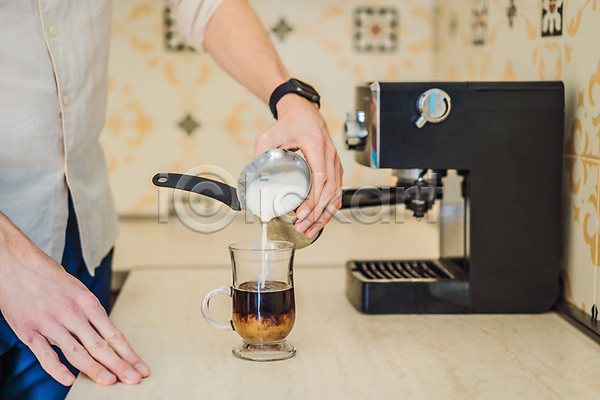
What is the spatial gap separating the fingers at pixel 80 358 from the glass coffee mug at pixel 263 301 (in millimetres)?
137

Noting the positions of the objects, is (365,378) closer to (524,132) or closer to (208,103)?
(524,132)

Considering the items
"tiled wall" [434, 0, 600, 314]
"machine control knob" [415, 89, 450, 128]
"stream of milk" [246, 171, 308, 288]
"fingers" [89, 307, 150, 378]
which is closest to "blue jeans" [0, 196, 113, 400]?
"fingers" [89, 307, 150, 378]

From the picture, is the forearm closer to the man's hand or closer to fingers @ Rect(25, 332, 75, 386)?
the man's hand

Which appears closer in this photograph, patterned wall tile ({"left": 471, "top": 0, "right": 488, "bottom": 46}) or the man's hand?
the man's hand

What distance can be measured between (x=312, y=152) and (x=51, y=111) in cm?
37

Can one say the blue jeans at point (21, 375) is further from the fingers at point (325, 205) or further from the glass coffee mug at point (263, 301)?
the fingers at point (325, 205)

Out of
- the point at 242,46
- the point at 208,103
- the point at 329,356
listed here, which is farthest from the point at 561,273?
the point at 208,103

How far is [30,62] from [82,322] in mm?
382

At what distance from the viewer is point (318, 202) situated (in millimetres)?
715

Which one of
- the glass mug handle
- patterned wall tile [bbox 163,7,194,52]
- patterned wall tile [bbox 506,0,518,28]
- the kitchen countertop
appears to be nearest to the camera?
the kitchen countertop

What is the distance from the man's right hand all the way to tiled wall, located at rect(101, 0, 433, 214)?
975 millimetres

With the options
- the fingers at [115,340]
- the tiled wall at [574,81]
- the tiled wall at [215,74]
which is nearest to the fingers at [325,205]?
the fingers at [115,340]

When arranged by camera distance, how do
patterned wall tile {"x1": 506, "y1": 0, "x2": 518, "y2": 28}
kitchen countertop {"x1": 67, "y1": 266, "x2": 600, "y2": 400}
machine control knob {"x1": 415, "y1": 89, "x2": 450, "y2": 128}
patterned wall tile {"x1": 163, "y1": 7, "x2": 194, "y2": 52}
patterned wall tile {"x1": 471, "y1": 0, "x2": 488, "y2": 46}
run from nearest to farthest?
kitchen countertop {"x1": 67, "y1": 266, "x2": 600, "y2": 400} → machine control knob {"x1": 415, "y1": 89, "x2": 450, "y2": 128} → patterned wall tile {"x1": 506, "y1": 0, "x2": 518, "y2": 28} → patterned wall tile {"x1": 471, "y1": 0, "x2": 488, "y2": 46} → patterned wall tile {"x1": 163, "y1": 7, "x2": 194, "y2": 52}

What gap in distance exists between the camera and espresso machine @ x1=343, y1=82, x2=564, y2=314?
0.82 metres
